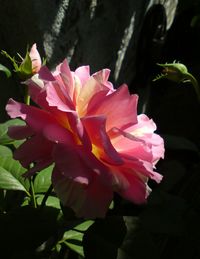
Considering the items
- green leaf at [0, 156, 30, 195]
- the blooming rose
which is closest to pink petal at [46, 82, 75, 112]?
the blooming rose

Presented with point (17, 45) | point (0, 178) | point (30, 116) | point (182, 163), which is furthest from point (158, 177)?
point (182, 163)

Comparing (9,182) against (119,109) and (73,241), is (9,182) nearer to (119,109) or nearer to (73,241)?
(73,241)

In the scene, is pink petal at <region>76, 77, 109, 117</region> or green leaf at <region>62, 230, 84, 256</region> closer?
pink petal at <region>76, 77, 109, 117</region>

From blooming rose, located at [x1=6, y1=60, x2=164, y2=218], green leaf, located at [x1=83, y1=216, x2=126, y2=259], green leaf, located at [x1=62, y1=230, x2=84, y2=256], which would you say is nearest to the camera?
blooming rose, located at [x1=6, y1=60, x2=164, y2=218]

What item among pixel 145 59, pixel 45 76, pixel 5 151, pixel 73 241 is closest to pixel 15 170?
pixel 5 151

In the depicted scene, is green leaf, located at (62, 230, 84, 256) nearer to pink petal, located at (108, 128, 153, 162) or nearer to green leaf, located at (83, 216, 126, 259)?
green leaf, located at (83, 216, 126, 259)

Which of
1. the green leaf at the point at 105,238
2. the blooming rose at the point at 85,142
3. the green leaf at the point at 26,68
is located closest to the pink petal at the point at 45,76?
the blooming rose at the point at 85,142
